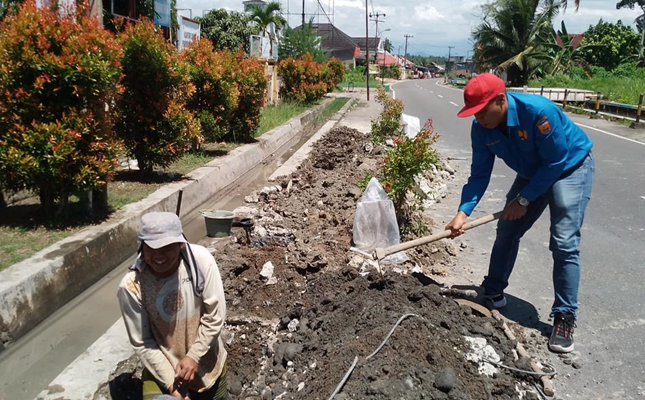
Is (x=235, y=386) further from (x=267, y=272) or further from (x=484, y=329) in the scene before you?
(x=484, y=329)

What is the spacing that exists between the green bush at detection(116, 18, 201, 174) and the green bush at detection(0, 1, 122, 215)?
1.80 meters

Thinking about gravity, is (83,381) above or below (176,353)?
below

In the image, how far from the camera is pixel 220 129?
1070 centimetres

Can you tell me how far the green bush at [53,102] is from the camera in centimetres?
493

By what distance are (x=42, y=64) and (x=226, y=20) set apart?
1341 inches

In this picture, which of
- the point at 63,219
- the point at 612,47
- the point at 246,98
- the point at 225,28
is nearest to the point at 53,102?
the point at 63,219

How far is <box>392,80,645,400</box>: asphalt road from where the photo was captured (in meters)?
3.38

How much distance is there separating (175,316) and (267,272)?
189 centimetres

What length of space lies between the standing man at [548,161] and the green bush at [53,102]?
3.57m

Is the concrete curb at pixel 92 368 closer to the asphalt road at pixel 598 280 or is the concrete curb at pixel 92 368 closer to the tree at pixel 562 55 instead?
the asphalt road at pixel 598 280

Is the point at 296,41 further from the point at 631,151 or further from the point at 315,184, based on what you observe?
the point at 315,184

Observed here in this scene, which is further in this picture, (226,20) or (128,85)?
(226,20)

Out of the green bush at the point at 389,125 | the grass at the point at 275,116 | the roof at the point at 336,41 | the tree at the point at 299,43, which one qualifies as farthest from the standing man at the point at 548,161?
the roof at the point at 336,41

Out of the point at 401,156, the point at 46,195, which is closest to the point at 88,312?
the point at 46,195
